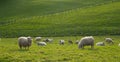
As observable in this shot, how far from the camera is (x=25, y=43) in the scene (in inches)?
1239

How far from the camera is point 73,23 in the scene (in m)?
72.9

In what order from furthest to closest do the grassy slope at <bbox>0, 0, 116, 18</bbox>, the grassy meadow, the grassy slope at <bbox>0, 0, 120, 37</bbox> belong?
the grassy slope at <bbox>0, 0, 116, 18</bbox>, the grassy slope at <bbox>0, 0, 120, 37</bbox>, the grassy meadow

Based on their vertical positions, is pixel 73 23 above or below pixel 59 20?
below

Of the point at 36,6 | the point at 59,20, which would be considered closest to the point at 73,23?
the point at 59,20

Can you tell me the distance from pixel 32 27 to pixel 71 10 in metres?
23.4

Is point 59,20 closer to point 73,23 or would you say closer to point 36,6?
point 73,23

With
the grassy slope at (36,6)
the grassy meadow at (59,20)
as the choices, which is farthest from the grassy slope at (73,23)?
the grassy slope at (36,6)

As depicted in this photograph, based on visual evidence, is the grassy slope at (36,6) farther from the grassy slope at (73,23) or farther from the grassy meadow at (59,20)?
the grassy slope at (73,23)

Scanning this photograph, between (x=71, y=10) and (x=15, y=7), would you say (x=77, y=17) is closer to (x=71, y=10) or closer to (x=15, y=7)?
(x=71, y=10)

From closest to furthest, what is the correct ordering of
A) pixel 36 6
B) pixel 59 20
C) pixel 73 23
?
pixel 73 23
pixel 59 20
pixel 36 6

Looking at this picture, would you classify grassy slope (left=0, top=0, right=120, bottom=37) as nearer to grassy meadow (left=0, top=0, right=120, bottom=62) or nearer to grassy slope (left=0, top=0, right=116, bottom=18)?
grassy meadow (left=0, top=0, right=120, bottom=62)

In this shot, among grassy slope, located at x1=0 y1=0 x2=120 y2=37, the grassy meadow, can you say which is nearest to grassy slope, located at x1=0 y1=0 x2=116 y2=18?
the grassy meadow

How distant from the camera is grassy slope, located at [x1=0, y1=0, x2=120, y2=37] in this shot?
2480 inches

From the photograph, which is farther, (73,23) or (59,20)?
(59,20)
